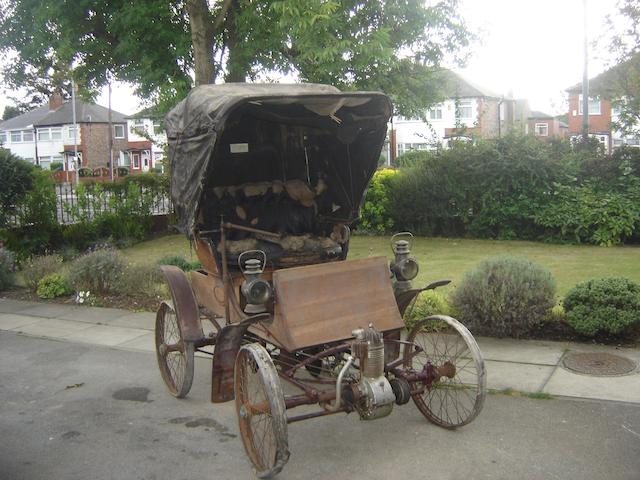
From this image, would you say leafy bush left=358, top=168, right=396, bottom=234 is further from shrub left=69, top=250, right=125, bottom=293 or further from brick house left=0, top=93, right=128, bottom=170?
brick house left=0, top=93, right=128, bottom=170

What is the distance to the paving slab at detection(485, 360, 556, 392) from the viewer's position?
582 cm

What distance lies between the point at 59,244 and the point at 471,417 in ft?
43.1

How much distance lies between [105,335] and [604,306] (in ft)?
20.5

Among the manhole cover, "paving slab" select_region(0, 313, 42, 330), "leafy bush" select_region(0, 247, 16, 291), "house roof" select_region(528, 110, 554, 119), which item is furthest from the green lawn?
"house roof" select_region(528, 110, 554, 119)

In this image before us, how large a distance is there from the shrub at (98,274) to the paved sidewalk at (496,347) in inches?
20.6

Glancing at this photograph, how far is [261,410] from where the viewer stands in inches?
168

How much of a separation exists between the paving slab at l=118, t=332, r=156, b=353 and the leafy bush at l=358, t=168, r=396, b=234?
9553 millimetres

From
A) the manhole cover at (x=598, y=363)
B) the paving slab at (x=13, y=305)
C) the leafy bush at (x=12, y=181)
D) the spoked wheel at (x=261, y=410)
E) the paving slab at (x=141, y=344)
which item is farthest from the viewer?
the leafy bush at (x=12, y=181)

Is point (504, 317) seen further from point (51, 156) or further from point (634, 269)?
point (51, 156)

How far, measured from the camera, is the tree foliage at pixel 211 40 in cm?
1146

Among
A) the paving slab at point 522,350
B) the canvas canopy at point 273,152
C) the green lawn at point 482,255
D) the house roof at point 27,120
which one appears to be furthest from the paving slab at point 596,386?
the house roof at point 27,120

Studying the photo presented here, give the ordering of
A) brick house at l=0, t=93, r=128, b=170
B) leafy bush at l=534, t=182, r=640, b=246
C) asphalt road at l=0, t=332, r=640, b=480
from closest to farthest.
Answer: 1. asphalt road at l=0, t=332, r=640, b=480
2. leafy bush at l=534, t=182, r=640, b=246
3. brick house at l=0, t=93, r=128, b=170

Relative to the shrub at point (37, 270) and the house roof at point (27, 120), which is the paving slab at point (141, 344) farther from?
the house roof at point (27, 120)

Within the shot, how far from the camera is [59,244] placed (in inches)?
605
